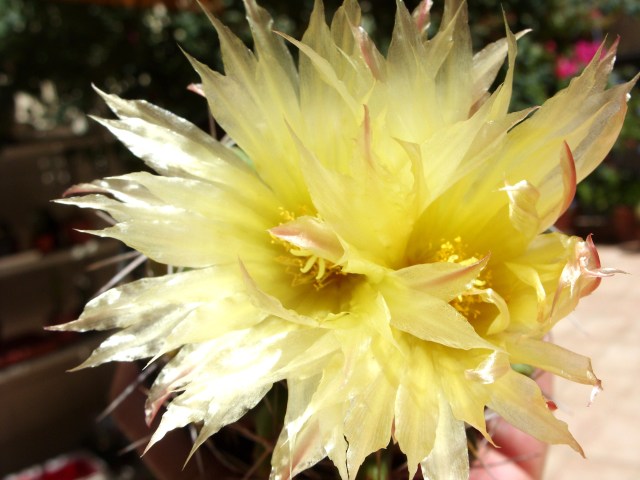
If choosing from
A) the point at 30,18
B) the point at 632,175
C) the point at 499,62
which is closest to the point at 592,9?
the point at 632,175

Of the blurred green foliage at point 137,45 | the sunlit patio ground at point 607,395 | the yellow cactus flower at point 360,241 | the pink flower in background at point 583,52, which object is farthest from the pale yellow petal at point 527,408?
the pink flower in background at point 583,52

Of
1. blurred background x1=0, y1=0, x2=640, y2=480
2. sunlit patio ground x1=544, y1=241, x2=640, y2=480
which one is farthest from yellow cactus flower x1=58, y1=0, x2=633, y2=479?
blurred background x1=0, y1=0, x2=640, y2=480

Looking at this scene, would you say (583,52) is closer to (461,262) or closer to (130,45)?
(130,45)

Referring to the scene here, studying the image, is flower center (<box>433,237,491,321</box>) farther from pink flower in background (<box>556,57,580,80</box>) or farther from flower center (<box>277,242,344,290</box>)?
pink flower in background (<box>556,57,580,80</box>)

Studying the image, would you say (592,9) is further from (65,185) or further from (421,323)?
(421,323)

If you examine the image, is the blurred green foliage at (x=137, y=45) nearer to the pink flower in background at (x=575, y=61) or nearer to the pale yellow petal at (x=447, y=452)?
the pink flower in background at (x=575, y=61)

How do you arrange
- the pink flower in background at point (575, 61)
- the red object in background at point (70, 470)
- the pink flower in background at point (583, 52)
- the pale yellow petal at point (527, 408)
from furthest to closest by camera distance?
the pink flower in background at point (583, 52)
the pink flower in background at point (575, 61)
the red object in background at point (70, 470)
the pale yellow petal at point (527, 408)

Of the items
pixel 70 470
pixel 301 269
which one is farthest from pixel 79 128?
pixel 301 269
